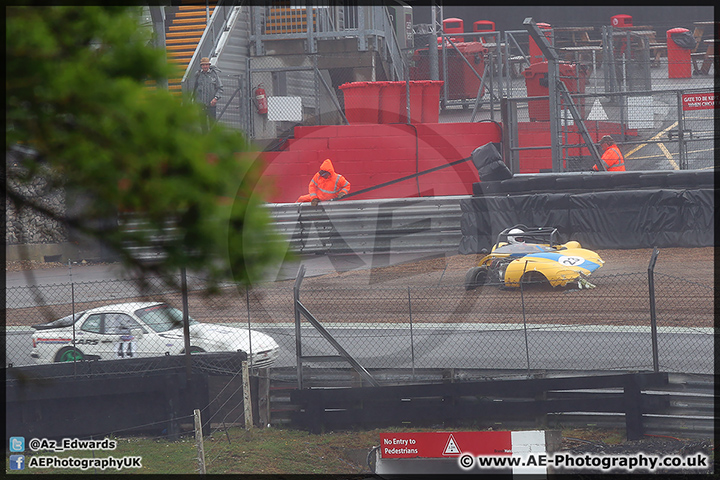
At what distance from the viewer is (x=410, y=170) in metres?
18.0

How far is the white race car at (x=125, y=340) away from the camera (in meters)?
9.47

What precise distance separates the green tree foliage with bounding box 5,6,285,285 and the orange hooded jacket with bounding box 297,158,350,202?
14417mm

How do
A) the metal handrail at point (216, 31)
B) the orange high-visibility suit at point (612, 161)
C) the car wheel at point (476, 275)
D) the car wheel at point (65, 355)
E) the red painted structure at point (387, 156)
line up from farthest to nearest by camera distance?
the metal handrail at point (216, 31), the red painted structure at point (387, 156), the orange high-visibility suit at point (612, 161), the car wheel at point (476, 275), the car wheel at point (65, 355)

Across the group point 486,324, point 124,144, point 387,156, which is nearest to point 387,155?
point 387,156

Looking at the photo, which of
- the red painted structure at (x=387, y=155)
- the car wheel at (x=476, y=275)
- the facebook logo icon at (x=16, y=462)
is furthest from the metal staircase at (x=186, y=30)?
the facebook logo icon at (x=16, y=462)

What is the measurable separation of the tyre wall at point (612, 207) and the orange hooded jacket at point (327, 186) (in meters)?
3.46

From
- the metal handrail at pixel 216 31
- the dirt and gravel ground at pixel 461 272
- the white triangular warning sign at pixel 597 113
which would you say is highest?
the metal handrail at pixel 216 31

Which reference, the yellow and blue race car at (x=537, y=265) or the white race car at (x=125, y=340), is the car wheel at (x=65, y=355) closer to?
the white race car at (x=125, y=340)

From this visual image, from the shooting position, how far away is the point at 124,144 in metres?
2.06

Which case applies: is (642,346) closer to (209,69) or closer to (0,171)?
(0,171)

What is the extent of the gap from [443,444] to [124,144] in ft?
17.4

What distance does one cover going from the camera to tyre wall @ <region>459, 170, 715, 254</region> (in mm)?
13539

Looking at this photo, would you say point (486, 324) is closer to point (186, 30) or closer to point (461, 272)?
point (461, 272)

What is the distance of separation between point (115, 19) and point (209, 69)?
16.2 metres
